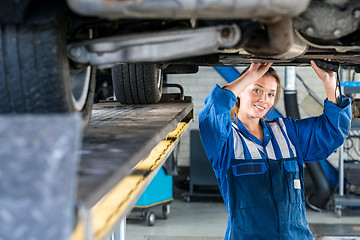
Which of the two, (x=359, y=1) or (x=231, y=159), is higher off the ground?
(x=359, y=1)

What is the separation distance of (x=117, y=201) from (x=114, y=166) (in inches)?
8.3

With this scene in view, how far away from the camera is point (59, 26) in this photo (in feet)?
4.75

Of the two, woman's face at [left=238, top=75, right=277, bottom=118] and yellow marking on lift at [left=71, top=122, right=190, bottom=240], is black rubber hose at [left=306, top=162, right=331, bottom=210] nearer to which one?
woman's face at [left=238, top=75, right=277, bottom=118]

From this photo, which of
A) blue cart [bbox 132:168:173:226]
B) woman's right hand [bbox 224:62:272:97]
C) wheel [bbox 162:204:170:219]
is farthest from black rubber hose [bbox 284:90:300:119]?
woman's right hand [bbox 224:62:272:97]

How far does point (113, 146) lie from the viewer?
1463 mm

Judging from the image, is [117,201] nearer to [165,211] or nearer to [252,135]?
[252,135]

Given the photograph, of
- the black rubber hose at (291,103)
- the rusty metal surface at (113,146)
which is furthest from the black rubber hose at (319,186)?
the rusty metal surface at (113,146)

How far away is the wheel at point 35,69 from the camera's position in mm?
1416

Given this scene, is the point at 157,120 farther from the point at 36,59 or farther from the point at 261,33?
the point at 36,59

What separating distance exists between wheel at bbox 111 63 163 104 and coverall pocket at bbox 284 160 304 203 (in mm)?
997

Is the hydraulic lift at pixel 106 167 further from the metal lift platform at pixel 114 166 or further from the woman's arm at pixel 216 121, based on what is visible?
the woman's arm at pixel 216 121

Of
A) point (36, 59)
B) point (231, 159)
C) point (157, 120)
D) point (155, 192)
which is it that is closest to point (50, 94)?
point (36, 59)

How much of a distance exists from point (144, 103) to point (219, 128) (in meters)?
0.79

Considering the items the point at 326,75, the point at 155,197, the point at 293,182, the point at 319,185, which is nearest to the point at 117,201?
the point at 293,182
